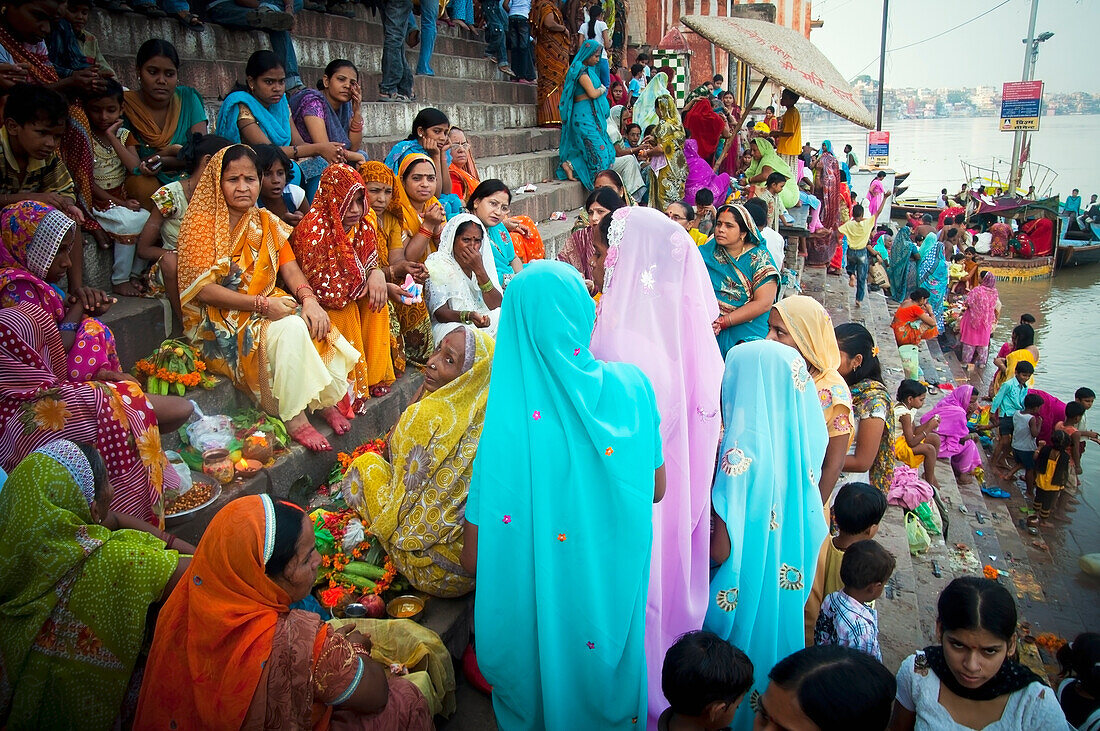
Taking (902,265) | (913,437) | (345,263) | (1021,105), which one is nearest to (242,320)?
(345,263)

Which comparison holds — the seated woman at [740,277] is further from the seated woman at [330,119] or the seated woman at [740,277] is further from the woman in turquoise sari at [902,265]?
the woman in turquoise sari at [902,265]

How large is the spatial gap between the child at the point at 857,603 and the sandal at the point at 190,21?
5679 mm

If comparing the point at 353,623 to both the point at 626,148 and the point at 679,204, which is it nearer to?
the point at 679,204

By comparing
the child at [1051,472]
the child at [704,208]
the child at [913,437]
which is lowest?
the child at [1051,472]

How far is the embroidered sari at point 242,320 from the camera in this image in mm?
3494

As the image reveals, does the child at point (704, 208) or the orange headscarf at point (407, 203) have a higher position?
the orange headscarf at point (407, 203)

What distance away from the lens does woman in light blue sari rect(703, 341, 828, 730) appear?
2559 millimetres

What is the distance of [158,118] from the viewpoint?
14.5ft


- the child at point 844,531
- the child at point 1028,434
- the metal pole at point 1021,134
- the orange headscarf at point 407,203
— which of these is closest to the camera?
the child at point 844,531

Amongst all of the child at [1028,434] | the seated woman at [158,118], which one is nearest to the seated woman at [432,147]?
the seated woman at [158,118]

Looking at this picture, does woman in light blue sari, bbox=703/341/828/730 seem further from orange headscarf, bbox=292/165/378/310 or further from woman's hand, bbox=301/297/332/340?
orange headscarf, bbox=292/165/378/310

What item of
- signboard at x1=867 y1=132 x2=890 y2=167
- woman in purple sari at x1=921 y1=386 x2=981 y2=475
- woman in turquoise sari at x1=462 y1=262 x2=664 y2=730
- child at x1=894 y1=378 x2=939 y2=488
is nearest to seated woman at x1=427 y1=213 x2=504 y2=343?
woman in turquoise sari at x1=462 y1=262 x2=664 y2=730

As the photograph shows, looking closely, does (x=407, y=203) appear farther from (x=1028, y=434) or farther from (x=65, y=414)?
(x=1028, y=434)

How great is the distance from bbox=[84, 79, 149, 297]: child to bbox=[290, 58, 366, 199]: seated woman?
1.05 meters
